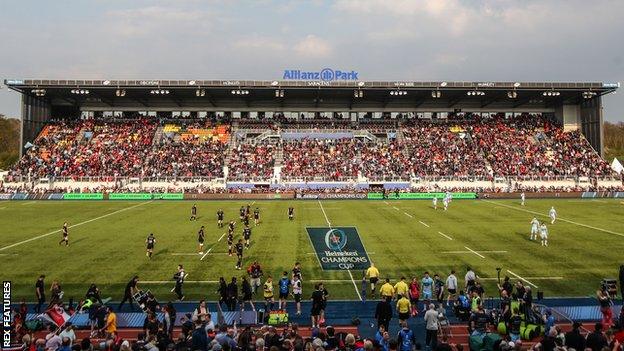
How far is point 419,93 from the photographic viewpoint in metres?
72.6

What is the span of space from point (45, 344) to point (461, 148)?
222ft

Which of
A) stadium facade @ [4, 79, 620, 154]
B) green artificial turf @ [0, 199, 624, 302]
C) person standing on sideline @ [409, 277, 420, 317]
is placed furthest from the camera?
stadium facade @ [4, 79, 620, 154]

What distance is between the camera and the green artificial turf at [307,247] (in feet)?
68.1

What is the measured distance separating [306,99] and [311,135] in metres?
6.69

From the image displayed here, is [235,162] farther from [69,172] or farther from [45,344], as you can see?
[45,344]

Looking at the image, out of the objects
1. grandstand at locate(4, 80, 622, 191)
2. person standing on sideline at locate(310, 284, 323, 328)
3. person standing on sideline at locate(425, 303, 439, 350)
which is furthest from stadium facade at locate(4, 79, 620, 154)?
person standing on sideline at locate(425, 303, 439, 350)

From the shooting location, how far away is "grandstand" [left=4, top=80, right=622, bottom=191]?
210 feet

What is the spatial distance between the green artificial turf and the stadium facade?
2822 centimetres

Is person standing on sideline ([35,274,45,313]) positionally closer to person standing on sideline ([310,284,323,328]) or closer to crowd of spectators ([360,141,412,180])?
person standing on sideline ([310,284,323,328])

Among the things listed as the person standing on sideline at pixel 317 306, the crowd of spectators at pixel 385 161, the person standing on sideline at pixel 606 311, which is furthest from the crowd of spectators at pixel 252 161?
the person standing on sideline at pixel 606 311

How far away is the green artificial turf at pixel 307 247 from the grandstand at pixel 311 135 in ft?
61.0

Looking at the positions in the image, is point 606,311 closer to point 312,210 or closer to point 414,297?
point 414,297

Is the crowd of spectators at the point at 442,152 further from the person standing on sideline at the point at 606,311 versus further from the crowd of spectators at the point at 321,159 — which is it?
the person standing on sideline at the point at 606,311

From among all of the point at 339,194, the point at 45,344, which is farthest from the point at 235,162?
the point at 45,344
